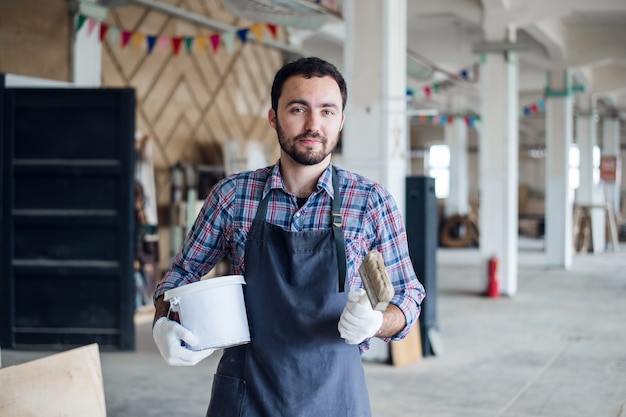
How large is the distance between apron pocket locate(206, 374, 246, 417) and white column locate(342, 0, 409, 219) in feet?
12.8

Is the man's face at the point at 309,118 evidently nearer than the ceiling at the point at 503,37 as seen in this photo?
Yes

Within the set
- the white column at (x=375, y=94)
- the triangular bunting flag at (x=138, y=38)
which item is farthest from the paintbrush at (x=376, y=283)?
the triangular bunting flag at (x=138, y=38)

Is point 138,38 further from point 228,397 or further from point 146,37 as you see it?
point 228,397

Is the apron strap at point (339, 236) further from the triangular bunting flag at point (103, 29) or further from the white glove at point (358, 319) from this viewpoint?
the triangular bunting flag at point (103, 29)

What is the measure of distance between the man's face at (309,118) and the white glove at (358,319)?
1.04ft

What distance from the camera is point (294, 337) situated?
1636 mm

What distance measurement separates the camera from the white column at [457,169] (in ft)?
56.9

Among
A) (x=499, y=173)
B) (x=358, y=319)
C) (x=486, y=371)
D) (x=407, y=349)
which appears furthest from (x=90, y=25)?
(x=358, y=319)

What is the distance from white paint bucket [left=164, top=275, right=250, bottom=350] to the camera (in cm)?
162

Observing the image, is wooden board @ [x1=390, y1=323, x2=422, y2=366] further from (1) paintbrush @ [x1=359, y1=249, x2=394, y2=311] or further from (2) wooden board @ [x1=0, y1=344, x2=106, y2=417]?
(1) paintbrush @ [x1=359, y1=249, x2=394, y2=311]

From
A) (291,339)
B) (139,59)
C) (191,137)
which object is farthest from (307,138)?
(191,137)

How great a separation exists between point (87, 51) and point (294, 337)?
5.30 meters

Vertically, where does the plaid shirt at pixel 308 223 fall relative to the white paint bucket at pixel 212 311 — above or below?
above

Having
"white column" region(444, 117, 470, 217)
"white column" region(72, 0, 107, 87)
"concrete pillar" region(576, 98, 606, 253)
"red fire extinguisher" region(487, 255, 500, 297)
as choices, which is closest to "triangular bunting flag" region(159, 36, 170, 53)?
"white column" region(72, 0, 107, 87)
